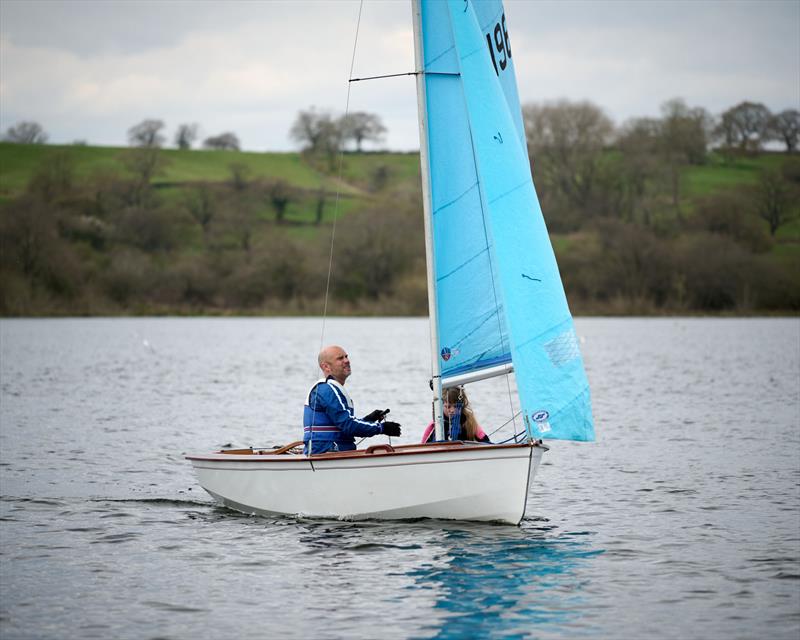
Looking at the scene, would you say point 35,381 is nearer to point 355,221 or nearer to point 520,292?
point 520,292

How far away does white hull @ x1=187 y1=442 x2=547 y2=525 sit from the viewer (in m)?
10.7

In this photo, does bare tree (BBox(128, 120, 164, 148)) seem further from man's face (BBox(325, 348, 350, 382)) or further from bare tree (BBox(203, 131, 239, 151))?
man's face (BBox(325, 348, 350, 382))

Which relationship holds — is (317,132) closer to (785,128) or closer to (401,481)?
(785,128)

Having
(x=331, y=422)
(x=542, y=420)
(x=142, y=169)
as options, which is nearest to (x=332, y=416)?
(x=331, y=422)

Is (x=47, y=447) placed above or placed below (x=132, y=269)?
below

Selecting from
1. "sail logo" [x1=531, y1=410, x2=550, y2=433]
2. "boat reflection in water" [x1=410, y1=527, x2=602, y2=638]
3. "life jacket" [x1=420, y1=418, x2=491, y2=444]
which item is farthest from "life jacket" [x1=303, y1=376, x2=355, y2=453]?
"sail logo" [x1=531, y1=410, x2=550, y2=433]

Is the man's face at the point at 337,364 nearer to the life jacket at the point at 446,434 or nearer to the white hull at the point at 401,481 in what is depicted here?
the white hull at the point at 401,481

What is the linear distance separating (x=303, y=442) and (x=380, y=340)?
5011 centimetres

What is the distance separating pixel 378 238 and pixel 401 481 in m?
65.1

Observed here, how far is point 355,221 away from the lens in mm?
77438

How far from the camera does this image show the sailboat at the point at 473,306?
1082cm

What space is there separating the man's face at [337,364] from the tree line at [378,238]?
60.4 m

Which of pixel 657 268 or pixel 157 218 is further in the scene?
pixel 157 218

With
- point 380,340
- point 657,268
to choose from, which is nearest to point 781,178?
point 657,268
